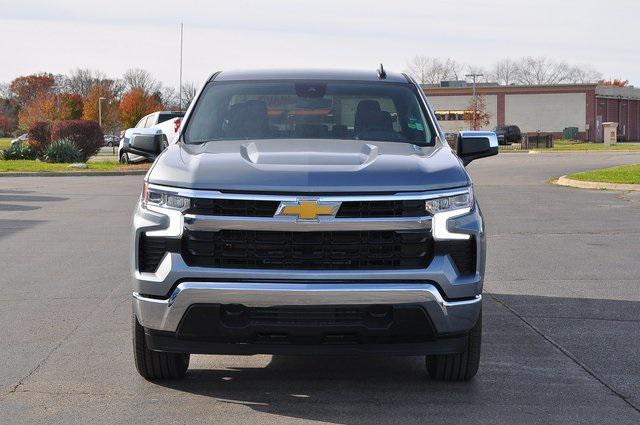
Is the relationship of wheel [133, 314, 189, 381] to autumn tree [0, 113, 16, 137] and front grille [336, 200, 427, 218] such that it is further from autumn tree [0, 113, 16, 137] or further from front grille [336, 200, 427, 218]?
autumn tree [0, 113, 16, 137]

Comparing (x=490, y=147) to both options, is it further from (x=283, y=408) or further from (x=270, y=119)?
(x=283, y=408)

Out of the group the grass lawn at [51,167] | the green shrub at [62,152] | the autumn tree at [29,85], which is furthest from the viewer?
the autumn tree at [29,85]

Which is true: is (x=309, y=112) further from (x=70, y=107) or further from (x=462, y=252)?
(x=70, y=107)

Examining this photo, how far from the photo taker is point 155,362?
6.30m

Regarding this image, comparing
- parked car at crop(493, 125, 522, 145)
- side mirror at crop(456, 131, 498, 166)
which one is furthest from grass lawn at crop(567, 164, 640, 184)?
parked car at crop(493, 125, 522, 145)

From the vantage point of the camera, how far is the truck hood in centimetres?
567

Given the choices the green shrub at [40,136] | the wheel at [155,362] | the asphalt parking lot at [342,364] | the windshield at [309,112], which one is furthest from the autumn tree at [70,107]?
the wheel at [155,362]

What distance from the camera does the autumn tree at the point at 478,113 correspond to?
90625 mm

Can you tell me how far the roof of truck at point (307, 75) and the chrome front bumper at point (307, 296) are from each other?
2.41 metres

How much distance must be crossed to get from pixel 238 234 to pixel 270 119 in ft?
5.50

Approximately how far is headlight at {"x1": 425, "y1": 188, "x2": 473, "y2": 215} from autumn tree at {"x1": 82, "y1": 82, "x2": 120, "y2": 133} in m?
106

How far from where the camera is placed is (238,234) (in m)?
5.67

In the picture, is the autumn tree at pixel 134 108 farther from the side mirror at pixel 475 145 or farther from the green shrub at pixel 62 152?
the side mirror at pixel 475 145

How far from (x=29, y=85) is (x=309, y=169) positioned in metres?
138
